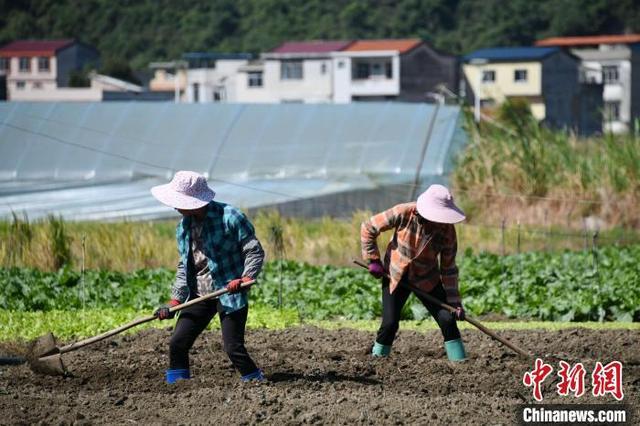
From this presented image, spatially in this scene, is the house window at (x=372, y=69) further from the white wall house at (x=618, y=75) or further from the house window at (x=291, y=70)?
the white wall house at (x=618, y=75)

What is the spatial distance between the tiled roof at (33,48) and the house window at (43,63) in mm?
425

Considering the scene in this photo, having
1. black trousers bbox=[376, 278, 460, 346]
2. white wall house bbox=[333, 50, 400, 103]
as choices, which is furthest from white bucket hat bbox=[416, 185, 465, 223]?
white wall house bbox=[333, 50, 400, 103]

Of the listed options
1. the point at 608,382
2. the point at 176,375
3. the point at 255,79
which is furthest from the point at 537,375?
the point at 255,79

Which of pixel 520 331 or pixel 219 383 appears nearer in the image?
pixel 219 383

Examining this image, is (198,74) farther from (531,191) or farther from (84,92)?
(531,191)

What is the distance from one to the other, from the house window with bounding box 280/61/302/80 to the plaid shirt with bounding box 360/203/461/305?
69.5 m

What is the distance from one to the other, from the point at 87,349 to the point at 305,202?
13.0 m

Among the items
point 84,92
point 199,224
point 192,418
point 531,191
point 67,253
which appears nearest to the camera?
point 192,418

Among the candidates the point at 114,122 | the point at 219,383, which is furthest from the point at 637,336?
the point at 114,122

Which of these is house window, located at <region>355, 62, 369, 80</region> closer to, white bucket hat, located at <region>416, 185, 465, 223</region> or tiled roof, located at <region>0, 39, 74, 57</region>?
tiled roof, located at <region>0, 39, 74, 57</region>

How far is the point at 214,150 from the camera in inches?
1021

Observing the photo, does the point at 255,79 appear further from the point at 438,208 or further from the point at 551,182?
the point at 438,208

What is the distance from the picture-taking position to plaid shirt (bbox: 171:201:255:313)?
856 cm

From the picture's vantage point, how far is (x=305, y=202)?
2344cm
